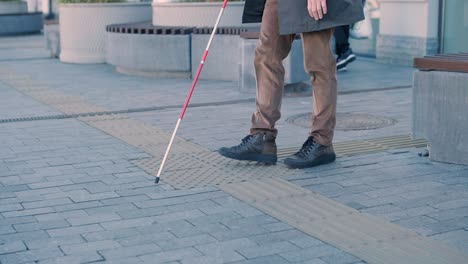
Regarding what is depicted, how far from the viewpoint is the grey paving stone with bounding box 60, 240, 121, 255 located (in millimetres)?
3773

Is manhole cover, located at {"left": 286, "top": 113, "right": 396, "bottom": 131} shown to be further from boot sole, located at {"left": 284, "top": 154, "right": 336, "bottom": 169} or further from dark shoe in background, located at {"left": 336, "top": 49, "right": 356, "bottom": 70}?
dark shoe in background, located at {"left": 336, "top": 49, "right": 356, "bottom": 70}

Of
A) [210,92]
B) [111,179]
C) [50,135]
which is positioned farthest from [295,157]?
[210,92]

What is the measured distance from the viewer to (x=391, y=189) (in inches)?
188

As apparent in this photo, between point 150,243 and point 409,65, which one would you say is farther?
point 409,65

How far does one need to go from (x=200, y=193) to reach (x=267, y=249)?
1076 mm

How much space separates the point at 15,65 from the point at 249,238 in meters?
9.76

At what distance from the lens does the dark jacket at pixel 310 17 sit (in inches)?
201

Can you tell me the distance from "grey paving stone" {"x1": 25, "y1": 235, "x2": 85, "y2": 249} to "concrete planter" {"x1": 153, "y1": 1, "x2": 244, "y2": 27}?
702cm

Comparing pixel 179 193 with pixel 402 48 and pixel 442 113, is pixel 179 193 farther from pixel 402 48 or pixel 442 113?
pixel 402 48

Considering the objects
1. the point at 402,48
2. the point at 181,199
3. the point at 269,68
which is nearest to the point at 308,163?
the point at 269,68

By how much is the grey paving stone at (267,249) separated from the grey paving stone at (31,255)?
0.82 meters

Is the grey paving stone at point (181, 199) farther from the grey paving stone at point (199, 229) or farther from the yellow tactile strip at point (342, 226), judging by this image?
the grey paving stone at point (199, 229)

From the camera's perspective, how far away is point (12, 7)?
21641mm

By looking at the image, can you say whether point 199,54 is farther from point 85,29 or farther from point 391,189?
point 391,189
